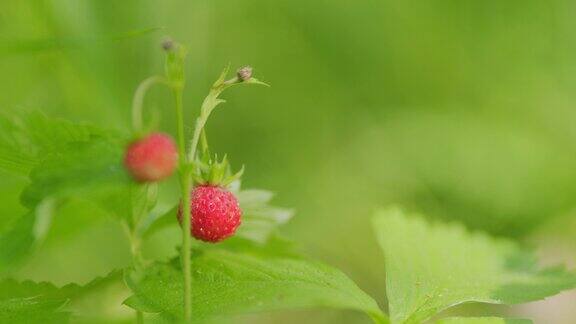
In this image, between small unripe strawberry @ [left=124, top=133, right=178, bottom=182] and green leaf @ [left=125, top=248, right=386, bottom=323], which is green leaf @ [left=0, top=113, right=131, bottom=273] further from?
green leaf @ [left=125, top=248, right=386, bottom=323]

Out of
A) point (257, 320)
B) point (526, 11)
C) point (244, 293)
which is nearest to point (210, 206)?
point (244, 293)

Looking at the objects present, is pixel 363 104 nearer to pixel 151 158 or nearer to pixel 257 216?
pixel 257 216

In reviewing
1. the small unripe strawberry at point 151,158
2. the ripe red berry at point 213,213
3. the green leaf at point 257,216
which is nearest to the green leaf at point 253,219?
the green leaf at point 257,216

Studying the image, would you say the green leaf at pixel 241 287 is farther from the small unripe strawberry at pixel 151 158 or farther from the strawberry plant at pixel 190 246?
the small unripe strawberry at pixel 151 158

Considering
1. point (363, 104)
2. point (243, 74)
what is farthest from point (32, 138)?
point (363, 104)

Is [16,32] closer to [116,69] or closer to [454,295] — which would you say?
[116,69]

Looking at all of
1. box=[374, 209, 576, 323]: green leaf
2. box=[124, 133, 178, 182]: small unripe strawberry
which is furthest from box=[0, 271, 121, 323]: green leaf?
box=[374, 209, 576, 323]: green leaf
